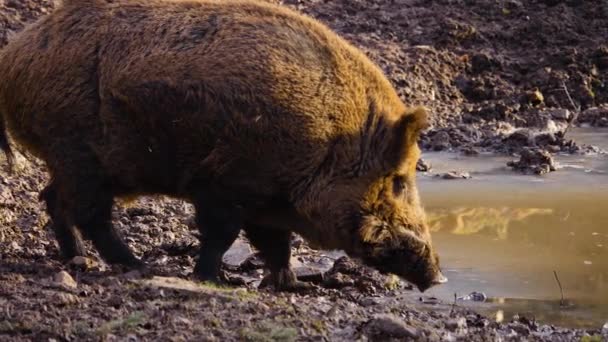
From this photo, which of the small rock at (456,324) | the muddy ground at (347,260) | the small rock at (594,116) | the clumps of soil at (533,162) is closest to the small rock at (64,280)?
the muddy ground at (347,260)

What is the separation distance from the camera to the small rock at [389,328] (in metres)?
5.74

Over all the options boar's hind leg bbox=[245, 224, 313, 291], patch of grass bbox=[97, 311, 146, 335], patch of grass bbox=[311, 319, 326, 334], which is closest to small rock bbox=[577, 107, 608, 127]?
boar's hind leg bbox=[245, 224, 313, 291]

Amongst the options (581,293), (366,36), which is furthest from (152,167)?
(366,36)

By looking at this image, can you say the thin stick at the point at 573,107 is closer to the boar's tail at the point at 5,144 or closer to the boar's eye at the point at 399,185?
the boar's eye at the point at 399,185

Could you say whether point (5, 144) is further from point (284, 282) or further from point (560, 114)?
point (560, 114)

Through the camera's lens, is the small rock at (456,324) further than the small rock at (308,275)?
No

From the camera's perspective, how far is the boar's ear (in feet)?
22.7

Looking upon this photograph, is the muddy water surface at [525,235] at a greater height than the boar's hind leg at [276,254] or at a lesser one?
lesser

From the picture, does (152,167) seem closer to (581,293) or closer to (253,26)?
(253,26)

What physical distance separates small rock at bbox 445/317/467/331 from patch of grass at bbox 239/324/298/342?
100cm

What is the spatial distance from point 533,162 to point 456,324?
5.08 meters

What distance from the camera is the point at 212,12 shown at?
23.7 ft

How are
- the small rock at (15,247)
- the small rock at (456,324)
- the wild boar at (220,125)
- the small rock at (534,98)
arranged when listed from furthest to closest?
the small rock at (534,98)
the small rock at (15,247)
the wild boar at (220,125)
the small rock at (456,324)

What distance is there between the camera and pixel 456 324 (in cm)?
629
